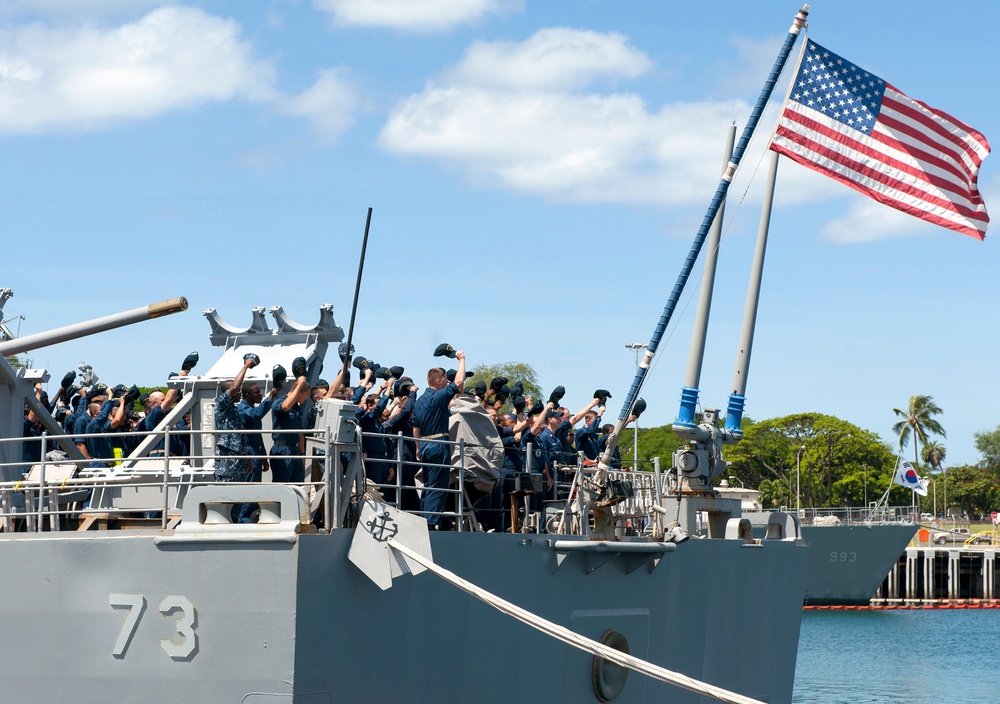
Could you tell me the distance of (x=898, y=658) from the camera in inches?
1531

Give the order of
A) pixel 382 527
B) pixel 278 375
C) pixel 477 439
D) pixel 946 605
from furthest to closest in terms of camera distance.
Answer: pixel 946 605 < pixel 477 439 < pixel 278 375 < pixel 382 527

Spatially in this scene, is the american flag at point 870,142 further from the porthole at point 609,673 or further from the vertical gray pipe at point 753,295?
the porthole at point 609,673

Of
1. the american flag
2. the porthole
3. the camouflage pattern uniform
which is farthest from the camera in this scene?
the american flag

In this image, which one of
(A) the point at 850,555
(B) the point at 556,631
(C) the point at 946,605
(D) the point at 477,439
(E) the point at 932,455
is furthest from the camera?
(E) the point at 932,455

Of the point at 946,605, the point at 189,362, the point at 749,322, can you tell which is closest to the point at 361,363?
the point at 189,362

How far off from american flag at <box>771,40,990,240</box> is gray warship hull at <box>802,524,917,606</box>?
37.1 metres

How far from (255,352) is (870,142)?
25.5 ft

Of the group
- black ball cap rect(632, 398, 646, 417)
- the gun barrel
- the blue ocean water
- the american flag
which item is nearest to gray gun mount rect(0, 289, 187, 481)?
the gun barrel

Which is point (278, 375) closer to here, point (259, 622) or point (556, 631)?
point (259, 622)

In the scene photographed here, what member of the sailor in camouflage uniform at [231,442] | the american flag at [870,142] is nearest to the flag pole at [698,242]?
the american flag at [870,142]

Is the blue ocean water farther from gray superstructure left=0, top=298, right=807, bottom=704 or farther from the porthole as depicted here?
gray superstructure left=0, top=298, right=807, bottom=704

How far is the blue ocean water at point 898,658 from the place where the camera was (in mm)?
31297

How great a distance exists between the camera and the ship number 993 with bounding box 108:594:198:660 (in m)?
9.75

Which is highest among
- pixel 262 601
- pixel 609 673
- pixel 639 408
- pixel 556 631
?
pixel 639 408
